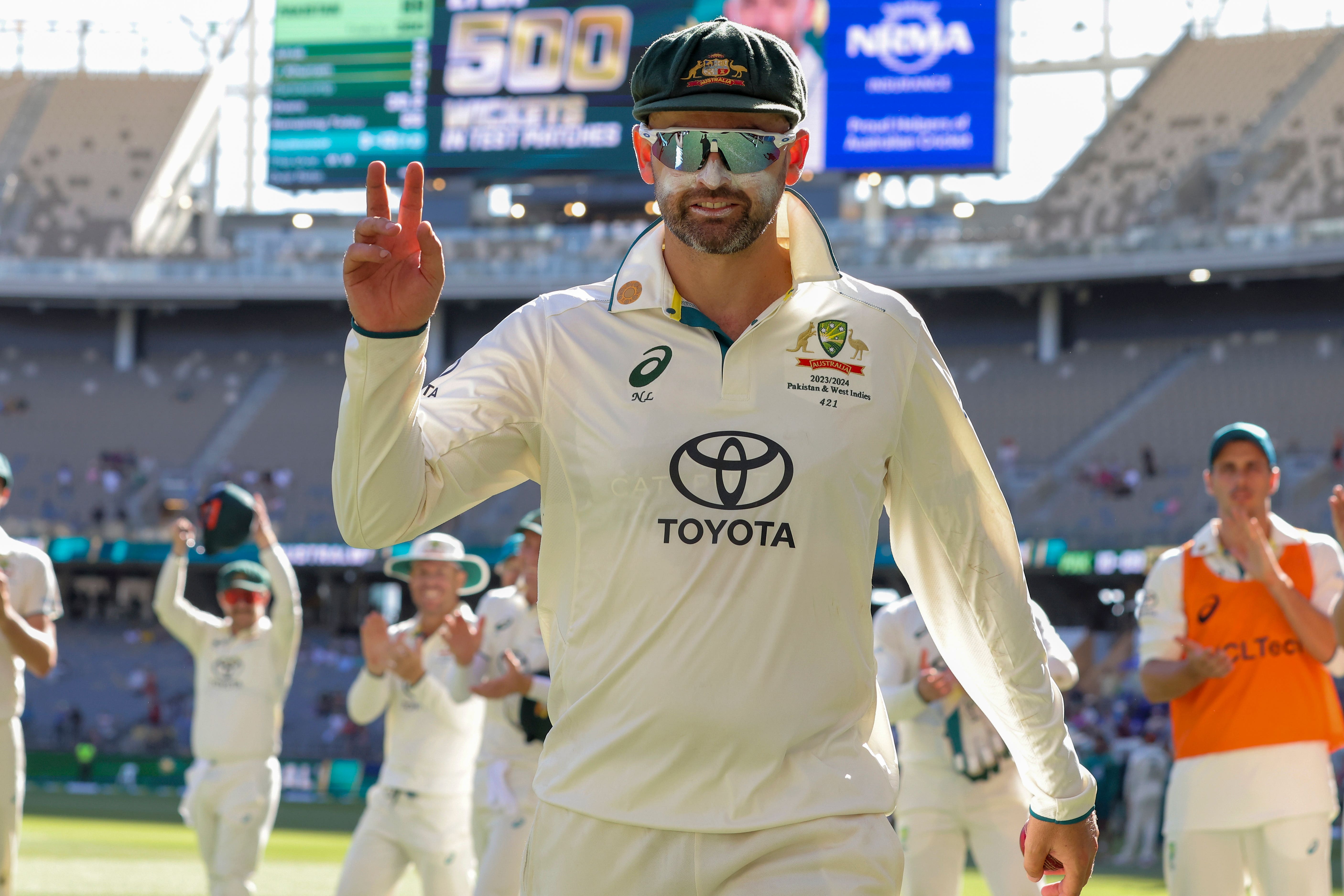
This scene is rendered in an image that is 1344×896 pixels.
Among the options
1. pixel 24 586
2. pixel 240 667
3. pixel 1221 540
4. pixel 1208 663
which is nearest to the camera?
pixel 1208 663

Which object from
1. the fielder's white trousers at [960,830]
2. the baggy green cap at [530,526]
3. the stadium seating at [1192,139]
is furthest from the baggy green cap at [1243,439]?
the stadium seating at [1192,139]

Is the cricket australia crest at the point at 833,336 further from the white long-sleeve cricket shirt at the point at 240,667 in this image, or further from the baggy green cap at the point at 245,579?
the baggy green cap at the point at 245,579

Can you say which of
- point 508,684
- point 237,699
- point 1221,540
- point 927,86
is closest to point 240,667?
point 237,699

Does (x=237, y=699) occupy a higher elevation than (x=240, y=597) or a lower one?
lower

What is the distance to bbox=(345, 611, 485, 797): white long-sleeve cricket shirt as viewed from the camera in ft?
26.2

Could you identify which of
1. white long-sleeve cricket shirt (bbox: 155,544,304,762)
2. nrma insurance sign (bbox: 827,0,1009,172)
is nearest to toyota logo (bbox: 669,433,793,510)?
white long-sleeve cricket shirt (bbox: 155,544,304,762)

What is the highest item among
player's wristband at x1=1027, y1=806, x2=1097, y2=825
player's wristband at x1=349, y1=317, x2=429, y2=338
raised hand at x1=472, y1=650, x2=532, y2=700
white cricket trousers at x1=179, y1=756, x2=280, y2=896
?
player's wristband at x1=349, y1=317, x2=429, y2=338

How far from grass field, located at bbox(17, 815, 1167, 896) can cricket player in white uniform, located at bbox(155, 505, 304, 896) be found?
2.09 meters

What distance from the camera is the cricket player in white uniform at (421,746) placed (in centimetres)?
776

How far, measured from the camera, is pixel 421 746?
8086 millimetres

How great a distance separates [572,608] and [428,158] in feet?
98.2

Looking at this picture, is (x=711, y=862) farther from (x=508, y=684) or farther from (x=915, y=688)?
(x=508, y=684)

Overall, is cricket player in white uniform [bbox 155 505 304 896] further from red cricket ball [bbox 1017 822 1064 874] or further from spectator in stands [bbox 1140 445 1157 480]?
spectator in stands [bbox 1140 445 1157 480]

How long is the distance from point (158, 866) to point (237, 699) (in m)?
4.66
